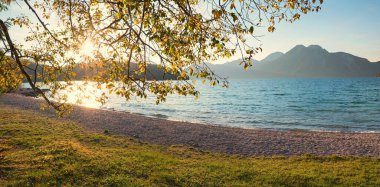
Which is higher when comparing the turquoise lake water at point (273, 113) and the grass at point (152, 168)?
the grass at point (152, 168)

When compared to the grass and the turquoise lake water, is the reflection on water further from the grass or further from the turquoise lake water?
the grass

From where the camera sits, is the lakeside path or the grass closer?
the grass

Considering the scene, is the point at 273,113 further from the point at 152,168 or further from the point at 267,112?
the point at 152,168

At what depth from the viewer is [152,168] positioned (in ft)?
49.6

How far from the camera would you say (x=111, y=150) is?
18281 millimetres

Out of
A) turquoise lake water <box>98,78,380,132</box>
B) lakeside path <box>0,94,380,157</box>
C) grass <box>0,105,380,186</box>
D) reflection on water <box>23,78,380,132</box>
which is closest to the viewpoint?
grass <box>0,105,380,186</box>

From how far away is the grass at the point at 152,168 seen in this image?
12.9m

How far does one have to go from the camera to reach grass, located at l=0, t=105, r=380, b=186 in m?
12.9

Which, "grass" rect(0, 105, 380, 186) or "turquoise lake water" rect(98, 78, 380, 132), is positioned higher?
"grass" rect(0, 105, 380, 186)

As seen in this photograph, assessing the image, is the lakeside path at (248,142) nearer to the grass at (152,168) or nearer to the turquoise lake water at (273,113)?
the grass at (152,168)

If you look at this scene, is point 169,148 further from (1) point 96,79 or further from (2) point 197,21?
(2) point 197,21

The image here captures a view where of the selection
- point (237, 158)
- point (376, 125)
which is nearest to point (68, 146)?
point (237, 158)

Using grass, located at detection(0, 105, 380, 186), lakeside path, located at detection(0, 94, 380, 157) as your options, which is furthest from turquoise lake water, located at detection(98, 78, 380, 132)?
grass, located at detection(0, 105, 380, 186)

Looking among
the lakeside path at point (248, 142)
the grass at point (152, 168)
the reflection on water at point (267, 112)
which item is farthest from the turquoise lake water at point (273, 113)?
the grass at point (152, 168)
